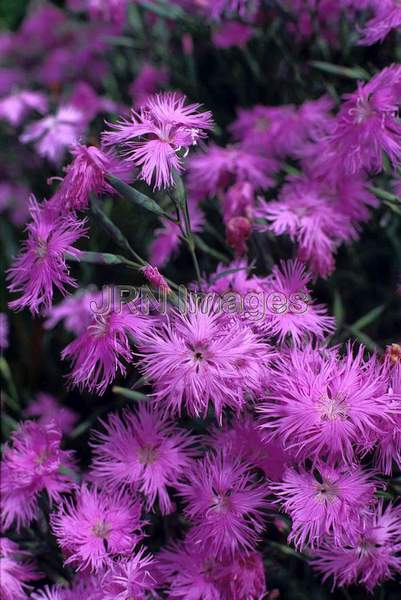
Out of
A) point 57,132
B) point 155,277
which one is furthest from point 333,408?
point 57,132

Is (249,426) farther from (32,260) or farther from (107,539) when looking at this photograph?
(32,260)

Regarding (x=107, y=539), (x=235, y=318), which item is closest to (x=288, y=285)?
(x=235, y=318)

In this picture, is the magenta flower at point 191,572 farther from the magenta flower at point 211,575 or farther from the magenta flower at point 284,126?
the magenta flower at point 284,126

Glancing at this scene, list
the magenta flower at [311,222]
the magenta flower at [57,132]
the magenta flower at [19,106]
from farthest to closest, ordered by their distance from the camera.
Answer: the magenta flower at [19,106] < the magenta flower at [57,132] < the magenta flower at [311,222]

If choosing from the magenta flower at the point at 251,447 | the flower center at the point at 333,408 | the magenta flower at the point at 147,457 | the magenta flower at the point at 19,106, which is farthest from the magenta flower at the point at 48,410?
the magenta flower at the point at 19,106

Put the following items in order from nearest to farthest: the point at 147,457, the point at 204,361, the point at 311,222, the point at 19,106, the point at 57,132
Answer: the point at 204,361 → the point at 147,457 → the point at 311,222 → the point at 57,132 → the point at 19,106

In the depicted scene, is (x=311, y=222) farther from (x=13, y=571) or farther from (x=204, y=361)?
(x=13, y=571)
